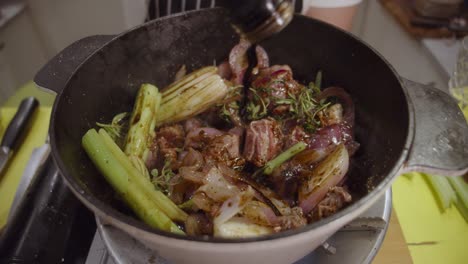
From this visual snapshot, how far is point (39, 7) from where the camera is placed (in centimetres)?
365

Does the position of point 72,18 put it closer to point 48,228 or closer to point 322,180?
point 48,228

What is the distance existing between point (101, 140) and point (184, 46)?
512 mm

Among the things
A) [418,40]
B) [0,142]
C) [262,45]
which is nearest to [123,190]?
[262,45]

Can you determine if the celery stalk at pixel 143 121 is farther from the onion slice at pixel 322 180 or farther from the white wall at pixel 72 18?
the white wall at pixel 72 18

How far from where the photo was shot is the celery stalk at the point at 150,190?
Answer: 1029 millimetres

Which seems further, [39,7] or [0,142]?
[39,7]

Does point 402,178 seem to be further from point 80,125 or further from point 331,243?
point 80,125

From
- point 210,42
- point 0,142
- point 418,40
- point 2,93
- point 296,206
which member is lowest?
point 2,93

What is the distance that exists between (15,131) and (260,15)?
133cm

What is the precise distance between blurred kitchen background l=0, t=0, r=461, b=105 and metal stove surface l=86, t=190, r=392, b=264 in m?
2.03

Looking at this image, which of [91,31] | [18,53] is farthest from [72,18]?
[18,53]

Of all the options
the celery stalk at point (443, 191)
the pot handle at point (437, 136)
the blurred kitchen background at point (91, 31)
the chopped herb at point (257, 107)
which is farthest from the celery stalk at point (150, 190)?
the blurred kitchen background at point (91, 31)

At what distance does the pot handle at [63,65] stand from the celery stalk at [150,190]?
25 cm

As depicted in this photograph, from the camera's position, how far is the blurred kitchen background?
2.93 m
